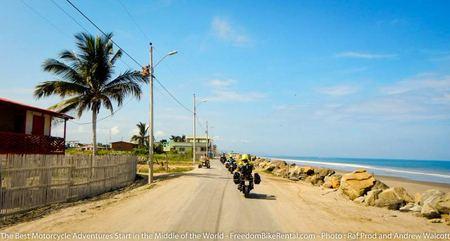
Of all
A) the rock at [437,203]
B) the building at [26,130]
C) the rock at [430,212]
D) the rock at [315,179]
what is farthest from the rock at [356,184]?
the building at [26,130]

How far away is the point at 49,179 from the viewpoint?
1370 centimetres

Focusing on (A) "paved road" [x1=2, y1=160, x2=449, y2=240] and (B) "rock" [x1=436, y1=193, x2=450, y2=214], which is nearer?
(A) "paved road" [x1=2, y1=160, x2=449, y2=240]

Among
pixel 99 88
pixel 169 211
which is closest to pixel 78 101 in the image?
pixel 99 88

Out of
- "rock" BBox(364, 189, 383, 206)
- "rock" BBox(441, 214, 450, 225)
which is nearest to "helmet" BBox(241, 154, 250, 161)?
"rock" BBox(364, 189, 383, 206)

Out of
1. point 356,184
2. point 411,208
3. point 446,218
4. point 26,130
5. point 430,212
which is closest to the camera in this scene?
point 446,218

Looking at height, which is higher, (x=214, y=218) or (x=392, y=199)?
(x=214, y=218)

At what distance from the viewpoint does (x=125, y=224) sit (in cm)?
989

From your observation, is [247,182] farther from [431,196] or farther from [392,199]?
[431,196]

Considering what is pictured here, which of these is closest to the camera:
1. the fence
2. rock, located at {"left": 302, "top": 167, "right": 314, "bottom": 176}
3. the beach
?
the fence

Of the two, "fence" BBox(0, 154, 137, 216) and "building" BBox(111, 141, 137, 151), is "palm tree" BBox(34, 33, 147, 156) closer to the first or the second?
"fence" BBox(0, 154, 137, 216)

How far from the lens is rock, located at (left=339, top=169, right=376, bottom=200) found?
19795 mm

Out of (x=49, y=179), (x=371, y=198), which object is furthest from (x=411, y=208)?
(x=49, y=179)

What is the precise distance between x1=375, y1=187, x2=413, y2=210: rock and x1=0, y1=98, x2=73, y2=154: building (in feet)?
56.9

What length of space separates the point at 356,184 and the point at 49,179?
14.2 meters
